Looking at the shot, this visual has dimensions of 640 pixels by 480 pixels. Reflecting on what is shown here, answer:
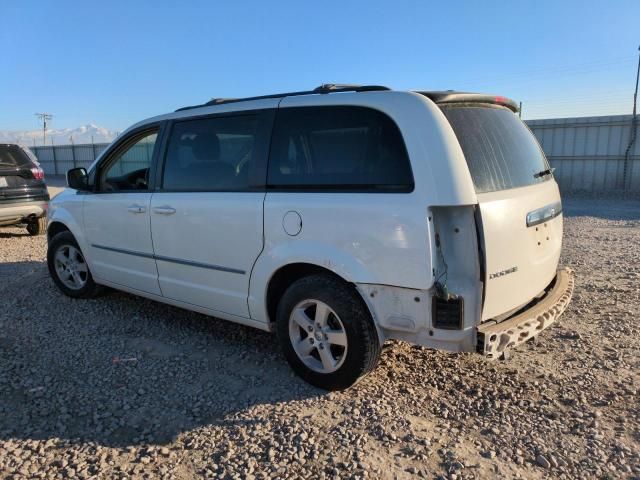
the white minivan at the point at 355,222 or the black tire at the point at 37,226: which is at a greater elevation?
the white minivan at the point at 355,222

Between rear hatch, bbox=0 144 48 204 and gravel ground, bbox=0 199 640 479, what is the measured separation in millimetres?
4881

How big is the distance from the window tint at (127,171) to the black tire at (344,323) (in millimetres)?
1995

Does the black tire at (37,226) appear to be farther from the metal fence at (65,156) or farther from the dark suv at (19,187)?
the metal fence at (65,156)

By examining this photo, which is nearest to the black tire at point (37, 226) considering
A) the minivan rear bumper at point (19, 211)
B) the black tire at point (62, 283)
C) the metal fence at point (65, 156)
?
the minivan rear bumper at point (19, 211)

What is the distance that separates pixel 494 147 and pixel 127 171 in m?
3.62

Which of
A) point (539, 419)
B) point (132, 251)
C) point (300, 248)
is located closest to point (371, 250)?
point (300, 248)

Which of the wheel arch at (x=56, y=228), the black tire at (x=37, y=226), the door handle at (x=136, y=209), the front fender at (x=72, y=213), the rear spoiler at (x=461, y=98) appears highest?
the rear spoiler at (x=461, y=98)

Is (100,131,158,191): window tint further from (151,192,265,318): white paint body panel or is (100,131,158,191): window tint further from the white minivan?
(151,192,265,318): white paint body panel

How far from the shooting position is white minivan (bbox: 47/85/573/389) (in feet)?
9.62

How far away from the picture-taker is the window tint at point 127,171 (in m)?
4.76

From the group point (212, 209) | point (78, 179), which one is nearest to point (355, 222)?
point (212, 209)

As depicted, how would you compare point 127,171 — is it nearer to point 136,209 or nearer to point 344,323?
point 136,209

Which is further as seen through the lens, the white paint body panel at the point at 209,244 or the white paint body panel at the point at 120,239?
the white paint body panel at the point at 120,239

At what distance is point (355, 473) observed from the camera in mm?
2619
